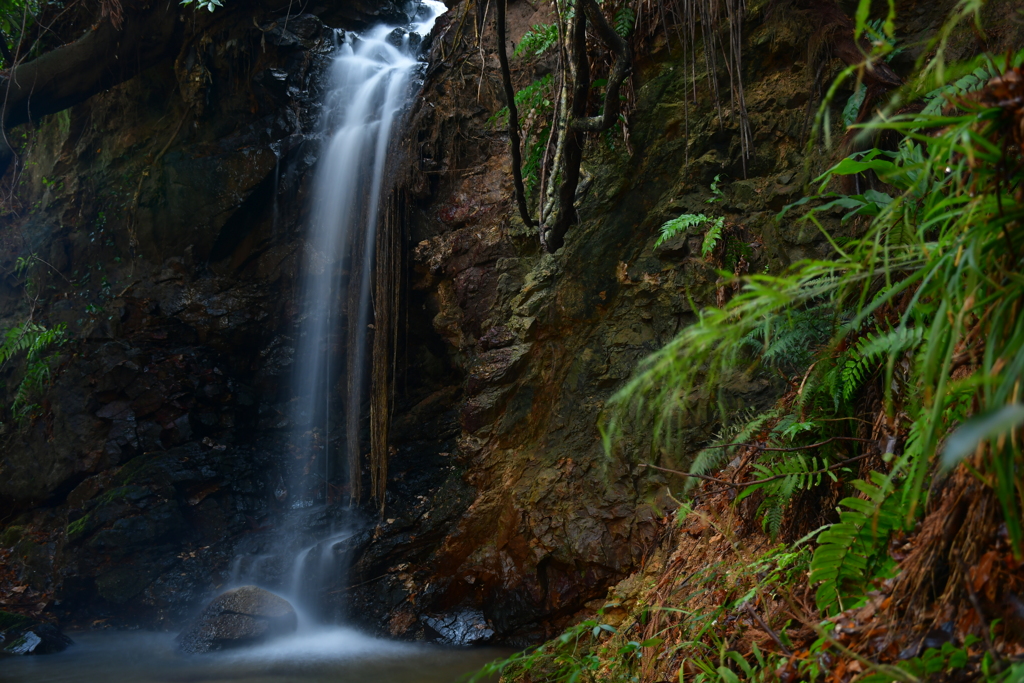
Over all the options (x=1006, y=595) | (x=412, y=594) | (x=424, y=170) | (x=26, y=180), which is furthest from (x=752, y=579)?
(x=26, y=180)

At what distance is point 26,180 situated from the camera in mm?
8680

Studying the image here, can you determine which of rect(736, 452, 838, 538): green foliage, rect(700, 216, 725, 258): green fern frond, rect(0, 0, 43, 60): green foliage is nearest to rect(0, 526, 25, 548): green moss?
rect(0, 0, 43, 60): green foliage

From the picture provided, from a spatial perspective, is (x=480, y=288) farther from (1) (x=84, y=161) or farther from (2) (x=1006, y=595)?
(1) (x=84, y=161)

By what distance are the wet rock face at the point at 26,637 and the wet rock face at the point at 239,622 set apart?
1.08m

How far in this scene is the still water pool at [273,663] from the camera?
4.09 m

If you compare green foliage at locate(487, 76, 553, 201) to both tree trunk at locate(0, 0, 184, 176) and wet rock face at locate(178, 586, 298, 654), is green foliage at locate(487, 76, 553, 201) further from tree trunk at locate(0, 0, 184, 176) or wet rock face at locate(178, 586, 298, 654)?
tree trunk at locate(0, 0, 184, 176)

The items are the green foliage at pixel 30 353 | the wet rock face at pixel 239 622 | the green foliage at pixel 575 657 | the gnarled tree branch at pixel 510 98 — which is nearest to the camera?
the green foliage at pixel 575 657

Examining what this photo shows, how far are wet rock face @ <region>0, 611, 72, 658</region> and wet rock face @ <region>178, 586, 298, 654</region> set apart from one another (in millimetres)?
1080

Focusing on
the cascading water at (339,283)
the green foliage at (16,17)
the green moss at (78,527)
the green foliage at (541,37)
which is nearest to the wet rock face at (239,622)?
the cascading water at (339,283)

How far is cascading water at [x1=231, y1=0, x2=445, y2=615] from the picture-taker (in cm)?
703

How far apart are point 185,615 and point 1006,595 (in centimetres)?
675

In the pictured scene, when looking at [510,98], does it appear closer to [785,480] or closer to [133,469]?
[785,480]

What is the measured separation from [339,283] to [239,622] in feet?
13.4

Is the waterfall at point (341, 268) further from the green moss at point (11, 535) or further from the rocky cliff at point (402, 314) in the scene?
the green moss at point (11, 535)
